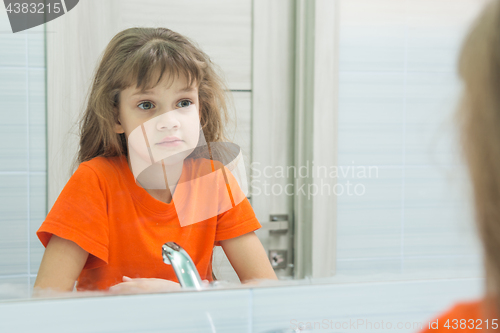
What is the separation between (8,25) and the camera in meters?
0.56

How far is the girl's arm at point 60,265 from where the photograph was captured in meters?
0.57

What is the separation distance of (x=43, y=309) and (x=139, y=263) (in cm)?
16

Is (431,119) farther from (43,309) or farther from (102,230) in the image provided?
(43,309)

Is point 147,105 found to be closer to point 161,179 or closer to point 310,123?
point 161,179

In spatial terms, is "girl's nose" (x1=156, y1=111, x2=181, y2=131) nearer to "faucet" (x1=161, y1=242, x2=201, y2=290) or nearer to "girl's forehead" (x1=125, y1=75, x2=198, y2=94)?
"girl's forehead" (x1=125, y1=75, x2=198, y2=94)

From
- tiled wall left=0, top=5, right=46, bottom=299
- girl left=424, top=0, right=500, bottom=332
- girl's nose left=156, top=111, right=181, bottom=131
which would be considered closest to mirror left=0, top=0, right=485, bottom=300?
tiled wall left=0, top=5, right=46, bottom=299

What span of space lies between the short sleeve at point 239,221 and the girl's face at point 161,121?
0.13 m

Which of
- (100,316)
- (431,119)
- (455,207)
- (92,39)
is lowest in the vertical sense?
(100,316)

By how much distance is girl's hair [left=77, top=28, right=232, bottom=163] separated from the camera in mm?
578

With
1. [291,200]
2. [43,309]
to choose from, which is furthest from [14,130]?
[291,200]

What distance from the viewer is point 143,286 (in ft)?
1.96

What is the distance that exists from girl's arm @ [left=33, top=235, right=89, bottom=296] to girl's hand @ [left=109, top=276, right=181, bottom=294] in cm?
7

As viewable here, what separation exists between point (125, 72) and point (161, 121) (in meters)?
0.10

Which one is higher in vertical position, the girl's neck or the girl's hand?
the girl's neck
